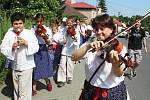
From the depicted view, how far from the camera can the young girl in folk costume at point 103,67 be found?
4.39 metres

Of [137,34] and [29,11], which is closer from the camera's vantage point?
[137,34]

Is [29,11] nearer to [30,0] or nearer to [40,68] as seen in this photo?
[30,0]

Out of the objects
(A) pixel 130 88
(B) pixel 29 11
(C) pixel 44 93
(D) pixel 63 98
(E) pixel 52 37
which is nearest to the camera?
(D) pixel 63 98

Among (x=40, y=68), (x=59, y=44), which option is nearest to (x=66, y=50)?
(x=59, y=44)

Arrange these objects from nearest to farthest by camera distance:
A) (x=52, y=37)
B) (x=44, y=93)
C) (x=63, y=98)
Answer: (x=63, y=98), (x=44, y=93), (x=52, y=37)

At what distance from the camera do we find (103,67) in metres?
4.62

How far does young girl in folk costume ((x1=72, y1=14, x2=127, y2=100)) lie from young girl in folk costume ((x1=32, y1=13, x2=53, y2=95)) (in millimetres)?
4950

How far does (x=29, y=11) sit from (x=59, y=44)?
16.4 meters

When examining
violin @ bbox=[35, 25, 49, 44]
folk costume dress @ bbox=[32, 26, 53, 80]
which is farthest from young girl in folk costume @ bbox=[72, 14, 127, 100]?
folk costume dress @ bbox=[32, 26, 53, 80]

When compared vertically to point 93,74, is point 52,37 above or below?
below

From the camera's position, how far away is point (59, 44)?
1202 cm

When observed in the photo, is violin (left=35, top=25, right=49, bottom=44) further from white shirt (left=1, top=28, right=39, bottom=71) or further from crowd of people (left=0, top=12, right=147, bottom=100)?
white shirt (left=1, top=28, right=39, bottom=71)

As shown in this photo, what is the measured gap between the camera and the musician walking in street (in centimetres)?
692

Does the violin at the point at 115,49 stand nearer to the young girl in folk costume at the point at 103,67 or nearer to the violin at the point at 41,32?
the young girl in folk costume at the point at 103,67
